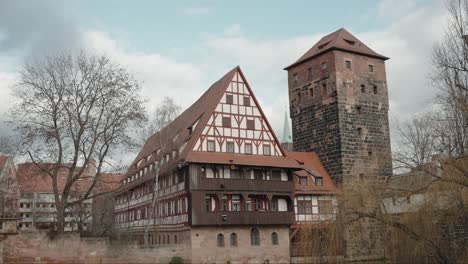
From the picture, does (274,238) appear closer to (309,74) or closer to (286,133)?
(309,74)

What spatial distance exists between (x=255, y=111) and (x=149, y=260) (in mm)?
12800

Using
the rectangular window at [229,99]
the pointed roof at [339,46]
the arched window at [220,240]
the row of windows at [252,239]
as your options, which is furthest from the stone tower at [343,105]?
the arched window at [220,240]

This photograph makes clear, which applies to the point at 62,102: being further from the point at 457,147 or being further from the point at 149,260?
the point at 457,147

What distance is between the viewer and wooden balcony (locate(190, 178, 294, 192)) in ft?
113

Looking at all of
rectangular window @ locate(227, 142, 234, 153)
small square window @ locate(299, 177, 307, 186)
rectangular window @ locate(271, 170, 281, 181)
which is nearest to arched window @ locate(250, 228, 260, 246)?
rectangular window @ locate(271, 170, 281, 181)

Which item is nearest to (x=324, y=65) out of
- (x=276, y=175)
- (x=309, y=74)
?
(x=309, y=74)

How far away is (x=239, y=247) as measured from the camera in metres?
35.0

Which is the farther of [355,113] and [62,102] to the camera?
[355,113]

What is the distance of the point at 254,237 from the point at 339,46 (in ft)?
55.8

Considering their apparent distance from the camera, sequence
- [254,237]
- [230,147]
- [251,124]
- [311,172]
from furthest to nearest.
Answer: [311,172] < [251,124] < [230,147] < [254,237]

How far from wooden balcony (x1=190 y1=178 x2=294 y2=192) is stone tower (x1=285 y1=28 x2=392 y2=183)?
22.8ft

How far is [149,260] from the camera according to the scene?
30.2 meters

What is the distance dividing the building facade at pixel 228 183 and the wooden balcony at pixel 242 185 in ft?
0.04

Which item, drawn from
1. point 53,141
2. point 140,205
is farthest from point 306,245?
point 140,205
